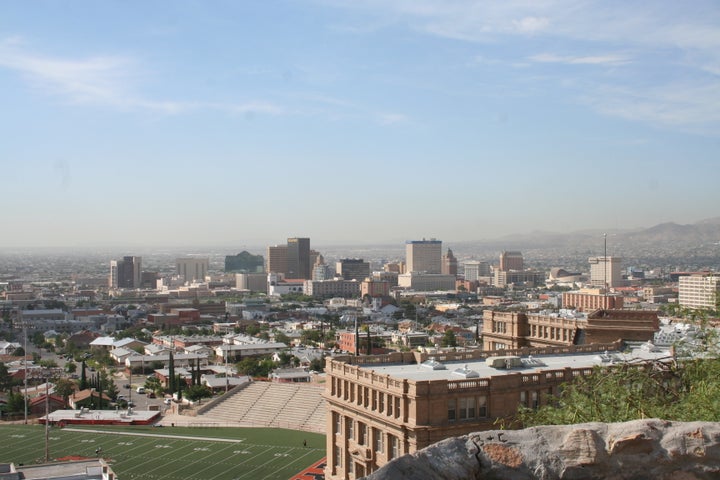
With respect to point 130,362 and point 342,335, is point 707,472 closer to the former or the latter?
point 130,362

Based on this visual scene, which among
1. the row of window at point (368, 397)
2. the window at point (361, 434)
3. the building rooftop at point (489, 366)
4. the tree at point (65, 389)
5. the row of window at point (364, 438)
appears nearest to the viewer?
the row of window at point (368, 397)

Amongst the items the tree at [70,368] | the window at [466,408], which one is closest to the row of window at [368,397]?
the window at [466,408]

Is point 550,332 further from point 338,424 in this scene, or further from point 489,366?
point 338,424

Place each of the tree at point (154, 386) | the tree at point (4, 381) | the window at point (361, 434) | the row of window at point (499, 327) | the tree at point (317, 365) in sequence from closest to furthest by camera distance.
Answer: the window at point (361, 434)
the row of window at point (499, 327)
the tree at point (154, 386)
the tree at point (4, 381)
the tree at point (317, 365)

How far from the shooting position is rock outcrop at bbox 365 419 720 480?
8.88 meters

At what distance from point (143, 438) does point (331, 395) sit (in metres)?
30.8

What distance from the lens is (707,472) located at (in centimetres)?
981

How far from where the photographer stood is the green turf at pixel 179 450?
5200 centimetres

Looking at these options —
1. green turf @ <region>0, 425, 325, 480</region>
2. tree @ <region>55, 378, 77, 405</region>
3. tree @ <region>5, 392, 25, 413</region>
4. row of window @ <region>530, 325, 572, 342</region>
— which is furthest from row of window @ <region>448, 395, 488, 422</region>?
tree @ <region>55, 378, 77, 405</region>

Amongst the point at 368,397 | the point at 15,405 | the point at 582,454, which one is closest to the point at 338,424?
the point at 368,397

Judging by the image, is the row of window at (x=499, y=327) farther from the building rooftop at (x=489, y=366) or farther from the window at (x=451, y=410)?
the window at (x=451, y=410)

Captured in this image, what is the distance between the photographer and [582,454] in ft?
30.9

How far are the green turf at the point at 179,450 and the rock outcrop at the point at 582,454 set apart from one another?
1683 inches

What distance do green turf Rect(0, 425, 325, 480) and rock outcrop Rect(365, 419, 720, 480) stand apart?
4276 cm
